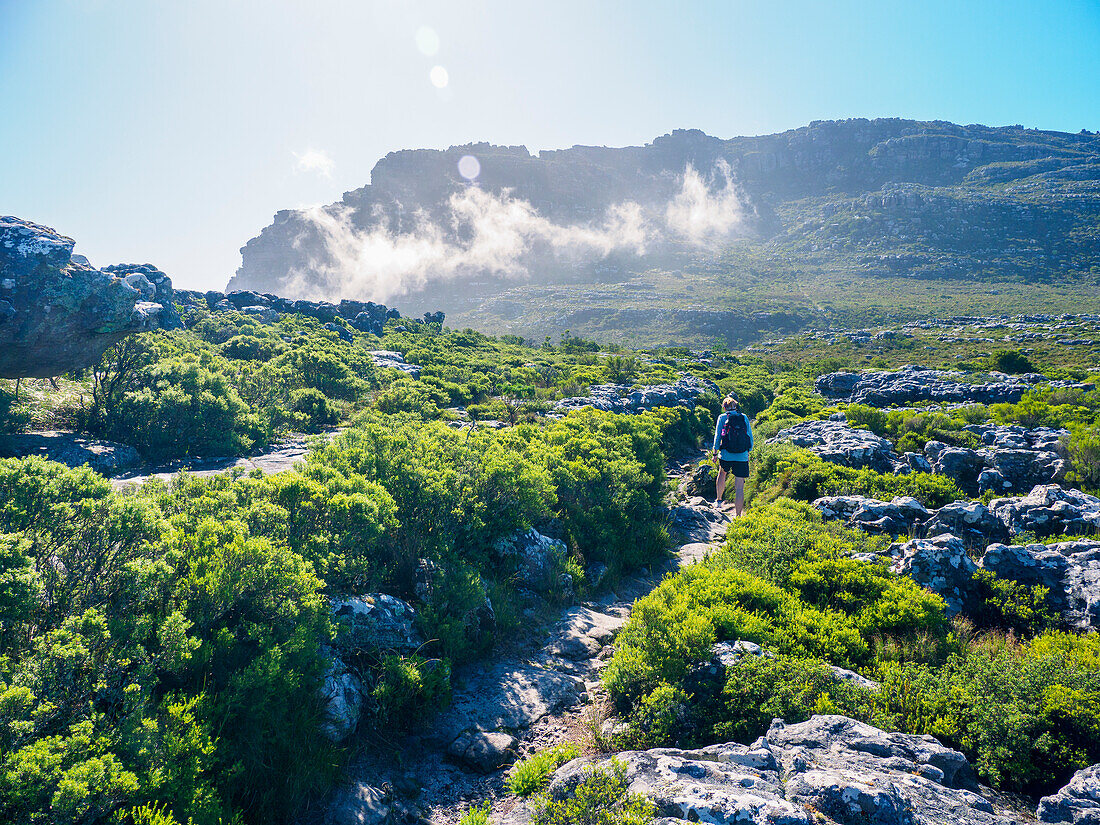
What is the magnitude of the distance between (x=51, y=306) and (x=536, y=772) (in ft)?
48.9

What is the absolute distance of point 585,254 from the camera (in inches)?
6604

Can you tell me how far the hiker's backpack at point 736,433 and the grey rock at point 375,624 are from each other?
29.9 ft

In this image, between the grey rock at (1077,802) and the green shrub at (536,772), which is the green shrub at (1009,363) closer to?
the grey rock at (1077,802)

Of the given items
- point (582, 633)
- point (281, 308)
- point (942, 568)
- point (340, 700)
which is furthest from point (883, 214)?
point (340, 700)

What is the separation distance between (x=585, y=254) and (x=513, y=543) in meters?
169

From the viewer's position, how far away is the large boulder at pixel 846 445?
47.2 ft

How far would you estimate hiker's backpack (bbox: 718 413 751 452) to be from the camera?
504 inches

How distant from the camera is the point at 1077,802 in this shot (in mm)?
3920

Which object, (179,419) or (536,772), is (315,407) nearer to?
(179,419)

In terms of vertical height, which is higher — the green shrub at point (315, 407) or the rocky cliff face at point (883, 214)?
the rocky cliff face at point (883, 214)

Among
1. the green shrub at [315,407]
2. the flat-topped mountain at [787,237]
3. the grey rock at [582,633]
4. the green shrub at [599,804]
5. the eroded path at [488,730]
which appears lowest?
the grey rock at [582,633]

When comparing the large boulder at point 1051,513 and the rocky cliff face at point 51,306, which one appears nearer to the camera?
the large boulder at point 1051,513

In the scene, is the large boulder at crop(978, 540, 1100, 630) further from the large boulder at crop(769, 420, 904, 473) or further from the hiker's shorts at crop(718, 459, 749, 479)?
the large boulder at crop(769, 420, 904, 473)

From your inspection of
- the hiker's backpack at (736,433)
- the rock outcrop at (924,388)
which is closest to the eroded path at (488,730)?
the hiker's backpack at (736,433)
